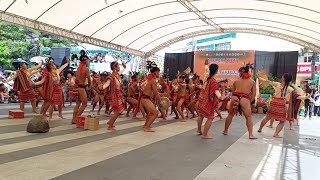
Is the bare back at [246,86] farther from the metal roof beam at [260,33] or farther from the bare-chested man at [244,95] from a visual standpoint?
the metal roof beam at [260,33]

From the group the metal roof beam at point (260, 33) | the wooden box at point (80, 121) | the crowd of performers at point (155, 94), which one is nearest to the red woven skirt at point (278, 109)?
the crowd of performers at point (155, 94)

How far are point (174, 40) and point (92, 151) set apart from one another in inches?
600

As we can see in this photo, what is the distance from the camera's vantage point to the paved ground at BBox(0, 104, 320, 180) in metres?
3.46

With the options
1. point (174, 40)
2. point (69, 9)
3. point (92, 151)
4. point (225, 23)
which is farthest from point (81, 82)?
point (174, 40)

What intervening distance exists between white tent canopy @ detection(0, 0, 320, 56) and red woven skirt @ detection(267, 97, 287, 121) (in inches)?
233

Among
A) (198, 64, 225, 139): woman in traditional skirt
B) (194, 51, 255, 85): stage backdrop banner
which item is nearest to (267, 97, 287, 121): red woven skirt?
(198, 64, 225, 139): woman in traditional skirt

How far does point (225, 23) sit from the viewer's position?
16.2 meters

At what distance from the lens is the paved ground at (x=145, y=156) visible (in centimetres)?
346

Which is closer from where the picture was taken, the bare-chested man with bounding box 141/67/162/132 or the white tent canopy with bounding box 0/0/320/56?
the bare-chested man with bounding box 141/67/162/132

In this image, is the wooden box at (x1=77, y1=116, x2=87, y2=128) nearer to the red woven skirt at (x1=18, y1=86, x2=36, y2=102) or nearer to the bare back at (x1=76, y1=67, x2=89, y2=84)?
the bare back at (x1=76, y1=67, x2=89, y2=84)

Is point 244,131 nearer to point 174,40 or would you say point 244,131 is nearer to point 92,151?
point 92,151

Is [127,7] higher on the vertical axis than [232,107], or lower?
higher

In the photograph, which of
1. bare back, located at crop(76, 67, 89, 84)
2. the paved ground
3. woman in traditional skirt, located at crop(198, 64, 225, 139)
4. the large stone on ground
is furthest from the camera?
bare back, located at crop(76, 67, 89, 84)

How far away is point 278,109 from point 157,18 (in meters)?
9.33
